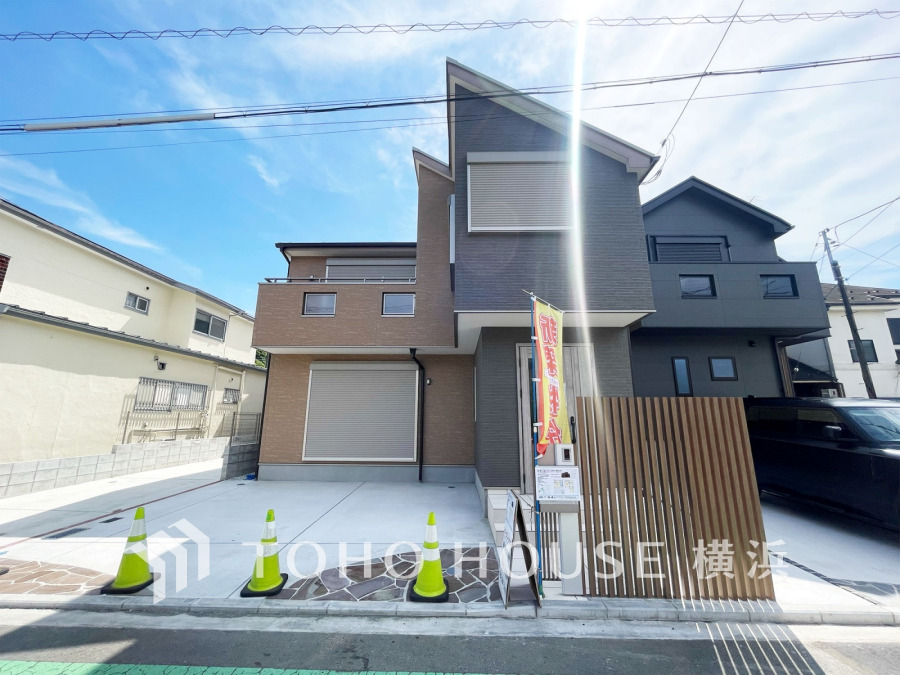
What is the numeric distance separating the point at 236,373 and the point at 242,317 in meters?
3.30

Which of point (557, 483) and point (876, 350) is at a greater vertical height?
point (876, 350)

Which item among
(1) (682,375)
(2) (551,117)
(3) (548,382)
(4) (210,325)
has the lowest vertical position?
(3) (548,382)

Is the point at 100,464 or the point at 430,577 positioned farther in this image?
the point at 100,464

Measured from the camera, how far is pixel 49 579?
144 inches

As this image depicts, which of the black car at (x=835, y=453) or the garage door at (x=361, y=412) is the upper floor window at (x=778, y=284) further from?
the garage door at (x=361, y=412)

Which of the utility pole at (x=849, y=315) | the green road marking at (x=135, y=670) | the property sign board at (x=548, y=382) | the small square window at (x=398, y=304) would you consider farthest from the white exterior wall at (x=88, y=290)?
the utility pole at (x=849, y=315)

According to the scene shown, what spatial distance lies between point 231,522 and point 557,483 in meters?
5.31

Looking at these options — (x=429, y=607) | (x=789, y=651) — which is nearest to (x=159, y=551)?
(x=429, y=607)

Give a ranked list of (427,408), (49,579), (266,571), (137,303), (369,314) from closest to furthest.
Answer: (266,571) → (49,579) → (369,314) → (427,408) → (137,303)

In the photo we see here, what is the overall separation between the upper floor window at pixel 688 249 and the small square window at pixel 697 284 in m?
1.41

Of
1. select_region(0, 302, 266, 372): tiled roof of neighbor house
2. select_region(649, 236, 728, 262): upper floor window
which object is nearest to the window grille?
select_region(0, 302, 266, 372): tiled roof of neighbor house

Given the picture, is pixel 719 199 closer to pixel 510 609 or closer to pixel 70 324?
pixel 510 609

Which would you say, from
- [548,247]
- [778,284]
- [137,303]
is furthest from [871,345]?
[137,303]

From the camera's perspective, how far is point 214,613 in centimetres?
316
